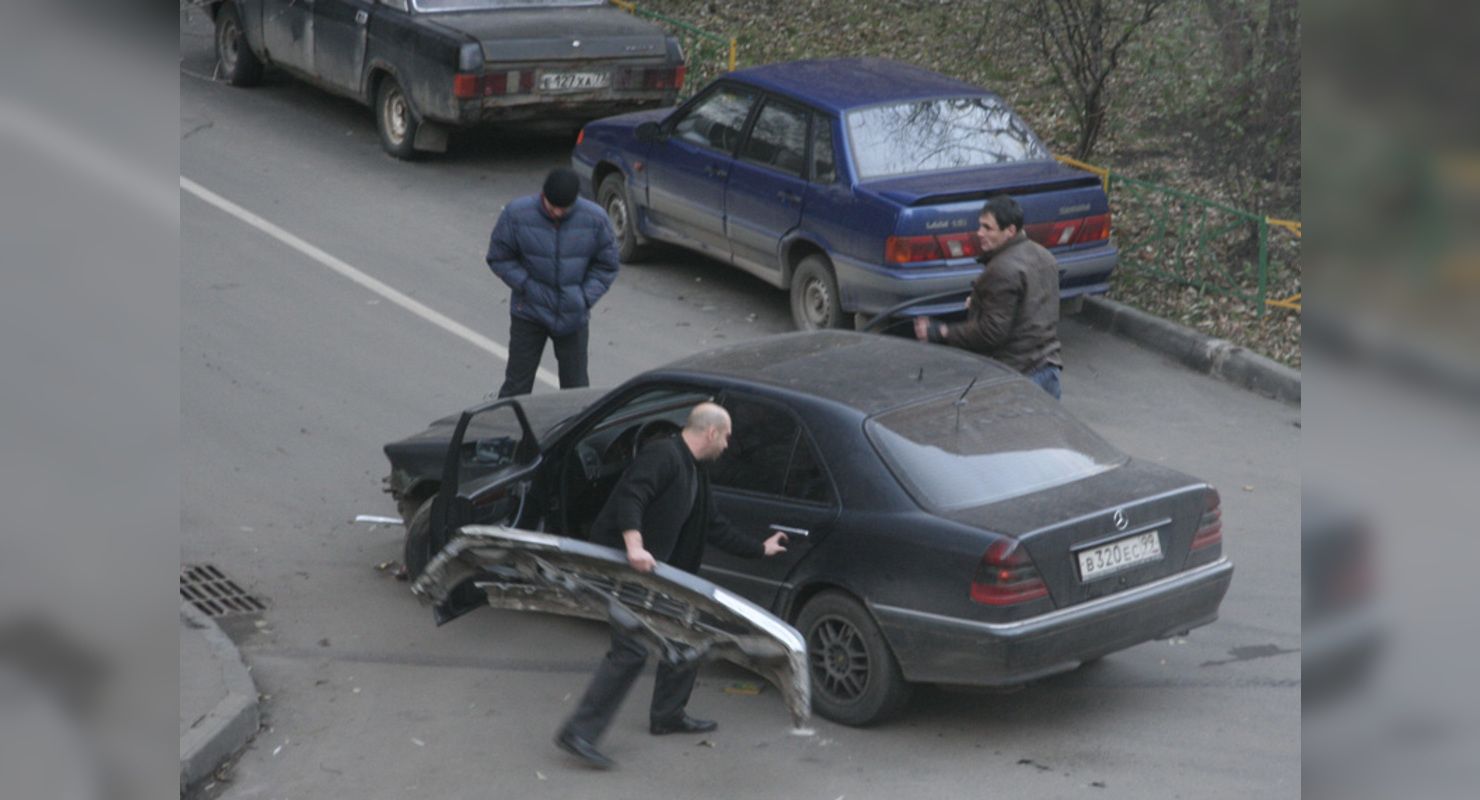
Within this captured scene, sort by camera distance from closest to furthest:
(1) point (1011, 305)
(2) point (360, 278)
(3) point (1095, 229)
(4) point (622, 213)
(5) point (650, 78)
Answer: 1. (1) point (1011, 305)
2. (3) point (1095, 229)
3. (2) point (360, 278)
4. (4) point (622, 213)
5. (5) point (650, 78)

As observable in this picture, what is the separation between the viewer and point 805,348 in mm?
7523

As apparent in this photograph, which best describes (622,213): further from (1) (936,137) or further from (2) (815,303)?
(1) (936,137)

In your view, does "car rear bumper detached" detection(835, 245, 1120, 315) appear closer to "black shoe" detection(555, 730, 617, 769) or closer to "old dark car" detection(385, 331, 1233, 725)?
→ "old dark car" detection(385, 331, 1233, 725)

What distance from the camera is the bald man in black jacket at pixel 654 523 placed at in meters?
6.36

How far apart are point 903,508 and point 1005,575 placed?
50cm

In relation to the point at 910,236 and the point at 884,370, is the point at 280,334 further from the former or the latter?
the point at 884,370

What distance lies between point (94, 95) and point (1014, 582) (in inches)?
192

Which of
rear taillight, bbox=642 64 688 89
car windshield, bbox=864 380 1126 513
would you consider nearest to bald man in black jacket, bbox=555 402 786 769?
car windshield, bbox=864 380 1126 513

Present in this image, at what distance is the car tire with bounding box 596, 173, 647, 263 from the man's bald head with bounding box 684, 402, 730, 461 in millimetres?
7063

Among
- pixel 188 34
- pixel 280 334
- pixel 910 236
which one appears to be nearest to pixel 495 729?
pixel 910 236

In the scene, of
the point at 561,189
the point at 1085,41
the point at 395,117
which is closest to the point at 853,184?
the point at 561,189

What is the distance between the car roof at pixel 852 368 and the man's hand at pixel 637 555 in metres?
1.08

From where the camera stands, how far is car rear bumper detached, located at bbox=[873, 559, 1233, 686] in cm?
623

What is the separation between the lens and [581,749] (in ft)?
21.3
